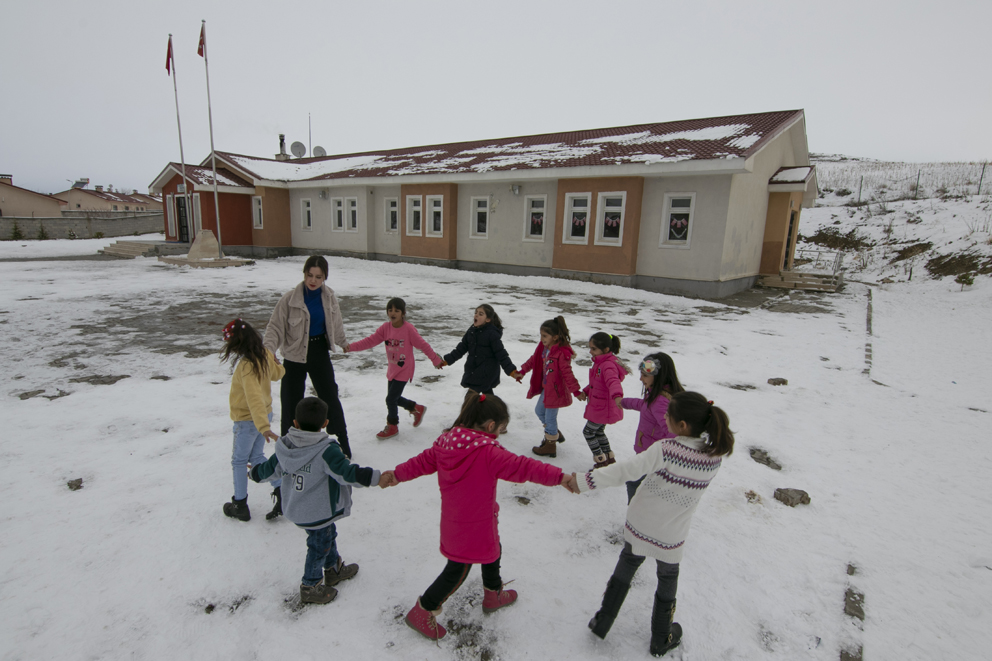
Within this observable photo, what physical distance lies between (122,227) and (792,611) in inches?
1644

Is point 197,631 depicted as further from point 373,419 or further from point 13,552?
point 373,419

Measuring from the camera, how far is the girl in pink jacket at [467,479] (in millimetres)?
2164

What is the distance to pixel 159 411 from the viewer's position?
15.4 feet

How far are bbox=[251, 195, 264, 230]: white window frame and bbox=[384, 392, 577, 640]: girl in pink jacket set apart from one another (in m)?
23.3

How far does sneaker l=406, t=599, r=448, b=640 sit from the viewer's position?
2250 mm

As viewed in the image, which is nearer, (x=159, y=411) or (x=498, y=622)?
(x=498, y=622)

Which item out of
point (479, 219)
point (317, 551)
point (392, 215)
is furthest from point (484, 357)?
point (392, 215)

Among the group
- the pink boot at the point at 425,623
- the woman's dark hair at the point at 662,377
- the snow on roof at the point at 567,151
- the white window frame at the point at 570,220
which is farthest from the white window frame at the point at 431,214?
the pink boot at the point at 425,623

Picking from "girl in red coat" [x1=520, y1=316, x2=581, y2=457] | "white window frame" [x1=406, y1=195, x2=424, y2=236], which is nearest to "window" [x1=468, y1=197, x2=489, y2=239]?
"white window frame" [x1=406, y1=195, x2=424, y2=236]

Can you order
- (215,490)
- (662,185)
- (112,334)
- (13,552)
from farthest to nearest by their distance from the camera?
1. (662,185)
2. (112,334)
3. (215,490)
4. (13,552)

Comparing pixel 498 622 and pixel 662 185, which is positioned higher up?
pixel 662 185

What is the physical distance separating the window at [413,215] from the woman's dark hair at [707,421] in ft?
56.9

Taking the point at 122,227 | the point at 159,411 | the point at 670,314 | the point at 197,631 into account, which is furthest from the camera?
the point at 122,227

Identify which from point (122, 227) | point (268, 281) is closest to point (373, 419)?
point (268, 281)
